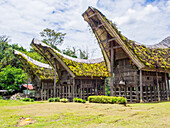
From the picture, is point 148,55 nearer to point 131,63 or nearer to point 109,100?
point 131,63

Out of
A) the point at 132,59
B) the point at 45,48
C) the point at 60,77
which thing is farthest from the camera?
the point at 60,77

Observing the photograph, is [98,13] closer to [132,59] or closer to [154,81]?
[132,59]

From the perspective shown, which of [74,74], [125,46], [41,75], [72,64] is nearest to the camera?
[125,46]

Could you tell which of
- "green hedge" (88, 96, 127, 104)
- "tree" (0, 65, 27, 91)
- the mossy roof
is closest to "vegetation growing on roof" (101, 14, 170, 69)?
"green hedge" (88, 96, 127, 104)

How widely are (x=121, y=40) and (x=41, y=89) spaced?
48.6 feet

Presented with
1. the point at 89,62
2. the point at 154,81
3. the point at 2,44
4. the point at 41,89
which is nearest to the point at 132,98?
the point at 154,81

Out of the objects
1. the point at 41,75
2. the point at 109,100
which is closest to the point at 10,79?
the point at 41,75

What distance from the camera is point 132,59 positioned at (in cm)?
1395

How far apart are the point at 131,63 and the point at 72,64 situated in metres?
6.48

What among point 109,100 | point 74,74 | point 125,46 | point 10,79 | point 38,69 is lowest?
point 109,100

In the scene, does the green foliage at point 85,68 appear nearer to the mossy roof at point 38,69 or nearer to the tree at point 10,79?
the mossy roof at point 38,69

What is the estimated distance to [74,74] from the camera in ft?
56.6

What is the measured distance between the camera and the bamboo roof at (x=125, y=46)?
44.8 ft

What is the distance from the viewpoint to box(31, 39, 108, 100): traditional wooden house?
18.0 metres
